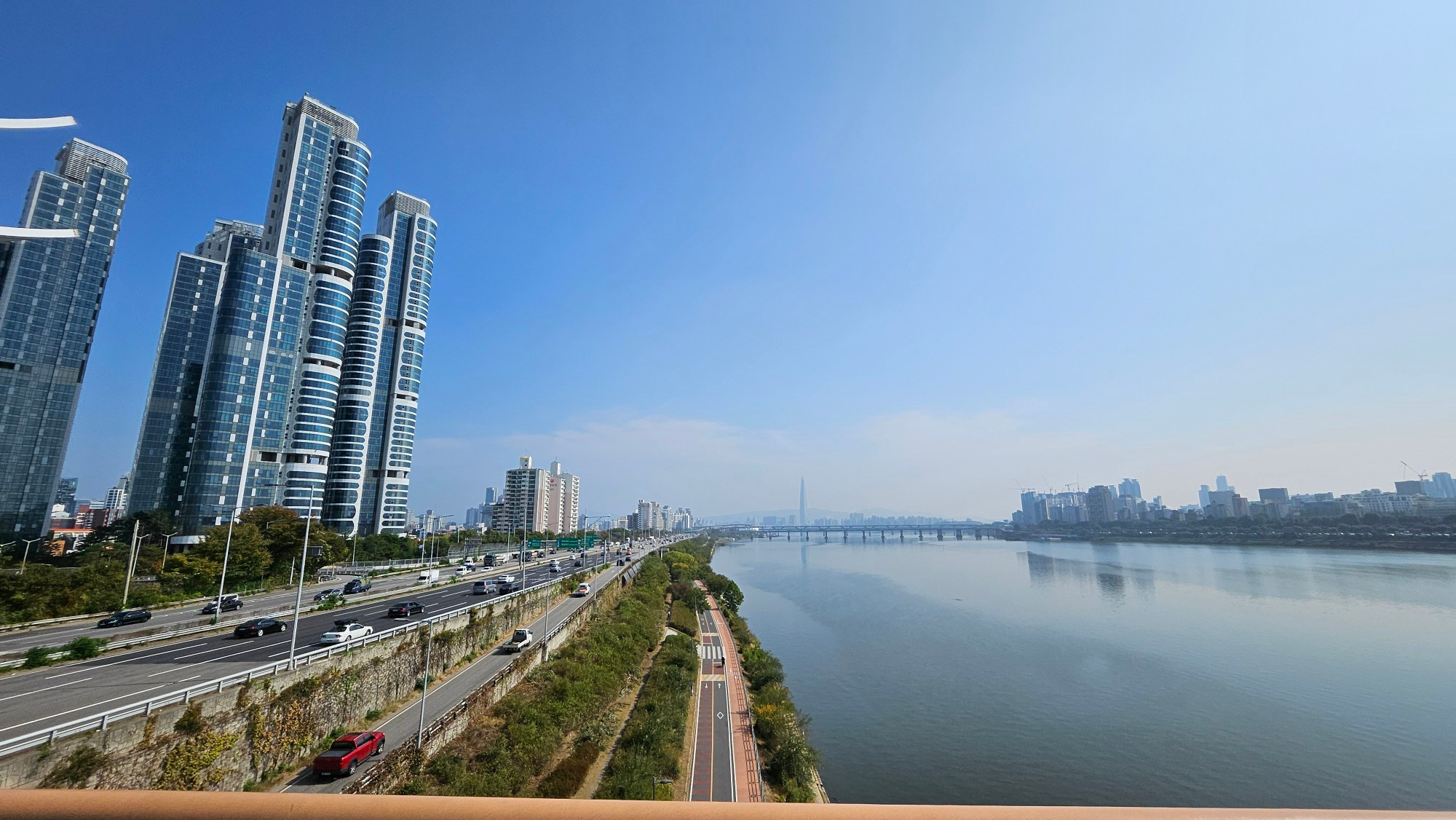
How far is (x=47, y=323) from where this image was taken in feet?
185

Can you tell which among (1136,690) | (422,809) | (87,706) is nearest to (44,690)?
(87,706)

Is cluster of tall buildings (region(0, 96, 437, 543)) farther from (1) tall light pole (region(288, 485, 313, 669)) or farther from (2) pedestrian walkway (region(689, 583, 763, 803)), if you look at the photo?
(2) pedestrian walkway (region(689, 583, 763, 803))

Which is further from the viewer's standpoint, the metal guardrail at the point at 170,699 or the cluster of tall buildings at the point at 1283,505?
the cluster of tall buildings at the point at 1283,505

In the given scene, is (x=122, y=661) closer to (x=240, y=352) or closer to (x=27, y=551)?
(x=27, y=551)

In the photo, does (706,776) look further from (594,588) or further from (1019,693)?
(594,588)

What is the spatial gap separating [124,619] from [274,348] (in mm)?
42725

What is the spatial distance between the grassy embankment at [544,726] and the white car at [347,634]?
16.5 ft

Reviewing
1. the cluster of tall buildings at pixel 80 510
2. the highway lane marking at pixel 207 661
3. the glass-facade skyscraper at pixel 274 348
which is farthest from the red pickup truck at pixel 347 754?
the cluster of tall buildings at pixel 80 510

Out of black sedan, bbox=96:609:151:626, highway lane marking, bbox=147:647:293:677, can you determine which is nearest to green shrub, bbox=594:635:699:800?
highway lane marking, bbox=147:647:293:677

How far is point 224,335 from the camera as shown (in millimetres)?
54594

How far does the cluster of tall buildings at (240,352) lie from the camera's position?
5394 centimetres

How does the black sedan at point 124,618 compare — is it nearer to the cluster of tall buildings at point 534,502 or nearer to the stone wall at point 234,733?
the stone wall at point 234,733

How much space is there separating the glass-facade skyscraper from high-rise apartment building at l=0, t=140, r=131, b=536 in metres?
6.41

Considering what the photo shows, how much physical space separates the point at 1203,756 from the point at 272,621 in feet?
115
